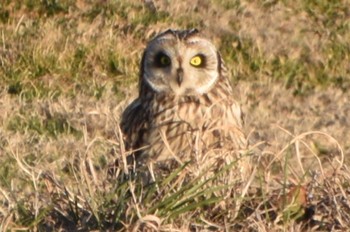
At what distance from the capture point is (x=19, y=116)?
839 cm

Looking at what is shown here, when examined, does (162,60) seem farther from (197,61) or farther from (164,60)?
(197,61)

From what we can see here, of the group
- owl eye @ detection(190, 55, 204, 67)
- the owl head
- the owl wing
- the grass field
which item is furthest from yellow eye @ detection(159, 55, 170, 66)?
the grass field

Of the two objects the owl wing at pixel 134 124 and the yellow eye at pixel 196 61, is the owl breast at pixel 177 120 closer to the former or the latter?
the owl wing at pixel 134 124

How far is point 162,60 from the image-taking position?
6.77 m

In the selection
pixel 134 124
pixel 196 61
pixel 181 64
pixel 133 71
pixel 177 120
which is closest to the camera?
pixel 177 120

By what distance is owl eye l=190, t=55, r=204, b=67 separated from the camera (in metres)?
6.74

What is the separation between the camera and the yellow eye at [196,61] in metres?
6.74

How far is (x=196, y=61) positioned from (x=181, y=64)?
5.3 inches

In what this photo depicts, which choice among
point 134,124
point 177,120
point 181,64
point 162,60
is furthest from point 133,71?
point 177,120

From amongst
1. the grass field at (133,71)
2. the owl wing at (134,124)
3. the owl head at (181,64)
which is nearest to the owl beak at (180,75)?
the owl head at (181,64)

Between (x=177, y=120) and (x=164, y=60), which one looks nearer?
(x=177, y=120)

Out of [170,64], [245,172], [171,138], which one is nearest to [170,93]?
[170,64]

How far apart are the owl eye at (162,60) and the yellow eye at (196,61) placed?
0.41 ft

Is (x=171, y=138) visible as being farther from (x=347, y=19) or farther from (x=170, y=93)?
(x=347, y=19)
